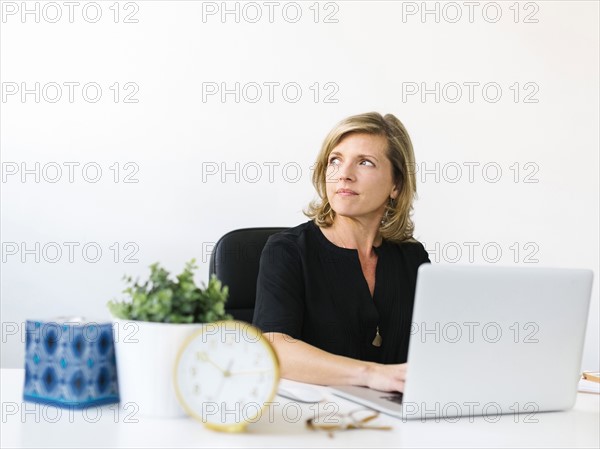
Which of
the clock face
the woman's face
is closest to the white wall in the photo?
the woman's face

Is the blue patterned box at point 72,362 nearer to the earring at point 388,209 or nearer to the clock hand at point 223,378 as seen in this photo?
the clock hand at point 223,378

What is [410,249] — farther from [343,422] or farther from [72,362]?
[72,362]

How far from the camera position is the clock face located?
1277mm

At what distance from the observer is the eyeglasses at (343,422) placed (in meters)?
1.32

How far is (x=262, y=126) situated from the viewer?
350cm

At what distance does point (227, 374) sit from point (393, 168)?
1.42 m

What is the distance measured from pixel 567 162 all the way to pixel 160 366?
2742 millimetres

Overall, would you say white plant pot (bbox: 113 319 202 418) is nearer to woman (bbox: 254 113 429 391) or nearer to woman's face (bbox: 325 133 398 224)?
woman (bbox: 254 113 429 391)

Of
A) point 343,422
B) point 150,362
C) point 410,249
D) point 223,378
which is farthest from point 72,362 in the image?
point 410,249

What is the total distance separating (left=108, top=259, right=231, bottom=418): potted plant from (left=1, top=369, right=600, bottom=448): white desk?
0.12ft

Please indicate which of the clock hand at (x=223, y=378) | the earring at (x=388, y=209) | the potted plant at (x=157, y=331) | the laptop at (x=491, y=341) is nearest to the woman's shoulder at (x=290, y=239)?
the earring at (x=388, y=209)

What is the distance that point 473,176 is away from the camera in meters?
3.60

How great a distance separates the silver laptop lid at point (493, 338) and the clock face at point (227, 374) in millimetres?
264

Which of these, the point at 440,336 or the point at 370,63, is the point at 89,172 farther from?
the point at 440,336
